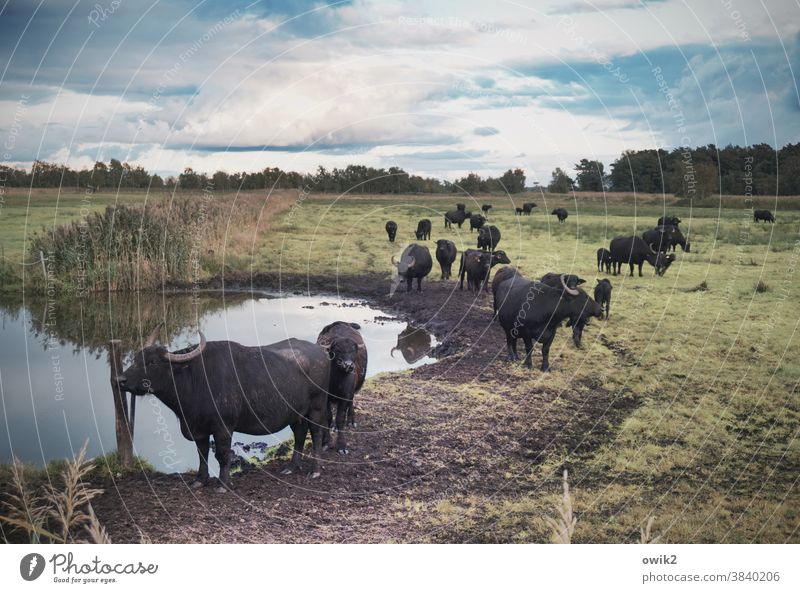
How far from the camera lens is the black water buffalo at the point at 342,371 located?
9.29 meters

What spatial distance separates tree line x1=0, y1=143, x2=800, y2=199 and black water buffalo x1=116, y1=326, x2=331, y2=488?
308 cm

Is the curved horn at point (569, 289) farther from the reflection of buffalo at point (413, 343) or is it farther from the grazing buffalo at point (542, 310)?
the reflection of buffalo at point (413, 343)

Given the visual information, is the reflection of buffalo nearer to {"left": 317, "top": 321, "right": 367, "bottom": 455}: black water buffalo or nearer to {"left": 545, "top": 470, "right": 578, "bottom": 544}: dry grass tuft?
{"left": 317, "top": 321, "right": 367, "bottom": 455}: black water buffalo

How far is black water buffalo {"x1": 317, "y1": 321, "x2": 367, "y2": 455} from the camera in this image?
929cm

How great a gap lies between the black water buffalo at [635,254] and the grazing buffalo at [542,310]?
9.91m

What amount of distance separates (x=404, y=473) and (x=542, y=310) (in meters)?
5.31

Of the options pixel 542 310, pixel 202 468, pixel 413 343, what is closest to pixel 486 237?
pixel 413 343

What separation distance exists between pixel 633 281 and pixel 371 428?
542 inches

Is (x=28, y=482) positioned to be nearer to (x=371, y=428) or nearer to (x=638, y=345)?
(x=371, y=428)

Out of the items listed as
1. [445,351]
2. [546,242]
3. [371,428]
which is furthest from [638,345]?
[546,242]

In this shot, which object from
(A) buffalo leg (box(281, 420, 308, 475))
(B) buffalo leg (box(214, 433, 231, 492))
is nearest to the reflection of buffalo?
(A) buffalo leg (box(281, 420, 308, 475))

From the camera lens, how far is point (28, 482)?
7.84 m

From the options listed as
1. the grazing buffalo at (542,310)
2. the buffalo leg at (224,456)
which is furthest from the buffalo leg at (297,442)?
the grazing buffalo at (542,310)

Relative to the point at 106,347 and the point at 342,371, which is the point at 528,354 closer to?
the point at 342,371
